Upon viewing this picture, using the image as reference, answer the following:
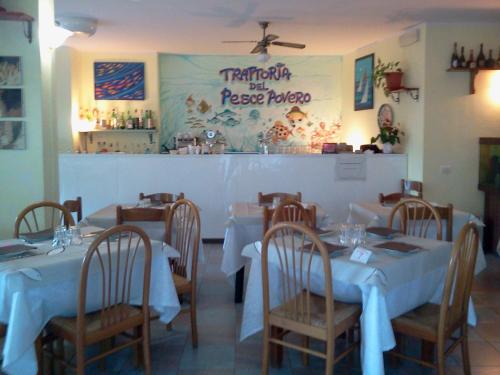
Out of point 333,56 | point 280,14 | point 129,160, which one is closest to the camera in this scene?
point 280,14

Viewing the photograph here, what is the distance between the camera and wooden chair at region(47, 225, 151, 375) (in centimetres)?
242

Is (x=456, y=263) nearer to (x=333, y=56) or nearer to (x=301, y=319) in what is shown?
(x=301, y=319)

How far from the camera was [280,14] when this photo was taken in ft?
18.5

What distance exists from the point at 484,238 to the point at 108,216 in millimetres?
4278

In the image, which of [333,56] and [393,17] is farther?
[333,56]

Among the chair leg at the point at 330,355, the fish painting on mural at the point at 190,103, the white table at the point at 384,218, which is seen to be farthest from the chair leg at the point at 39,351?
the fish painting on mural at the point at 190,103

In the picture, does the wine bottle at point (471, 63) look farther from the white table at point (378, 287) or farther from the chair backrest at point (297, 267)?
the chair backrest at point (297, 267)

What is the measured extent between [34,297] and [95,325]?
32cm

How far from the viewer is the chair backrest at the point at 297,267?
242cm

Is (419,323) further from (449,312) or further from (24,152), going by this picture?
(24,152)

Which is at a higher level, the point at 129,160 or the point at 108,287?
the point at 129,160

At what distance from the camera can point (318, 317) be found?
2582 mm

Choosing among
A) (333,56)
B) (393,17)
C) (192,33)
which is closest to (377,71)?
(393,17)

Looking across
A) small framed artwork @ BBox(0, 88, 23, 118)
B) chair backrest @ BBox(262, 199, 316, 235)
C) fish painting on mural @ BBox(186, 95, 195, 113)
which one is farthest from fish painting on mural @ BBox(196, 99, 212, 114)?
chair backrest @ BBox(262, 199, 316, 235)
